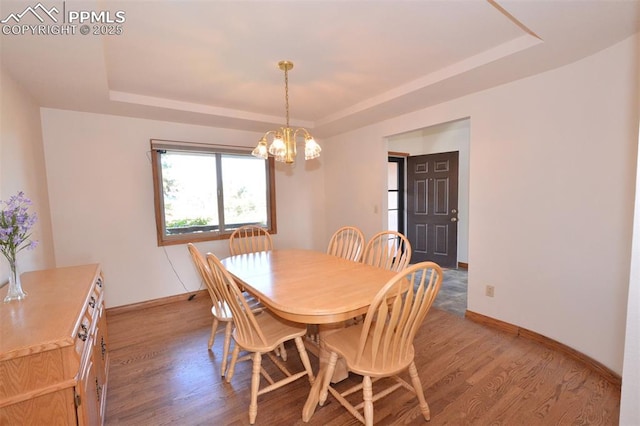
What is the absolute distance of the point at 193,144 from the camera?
11.6 feet

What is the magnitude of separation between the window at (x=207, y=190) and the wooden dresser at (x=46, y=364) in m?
2.22

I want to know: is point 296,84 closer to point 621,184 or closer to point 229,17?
point 229,17

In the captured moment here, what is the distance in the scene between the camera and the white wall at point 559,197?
1922 mm

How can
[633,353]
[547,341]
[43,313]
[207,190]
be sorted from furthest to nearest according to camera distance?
[207,190]
[547,341]
[43,313]
[633,353]

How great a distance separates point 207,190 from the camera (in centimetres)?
377

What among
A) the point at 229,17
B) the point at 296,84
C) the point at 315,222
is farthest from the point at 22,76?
the point at 315,222

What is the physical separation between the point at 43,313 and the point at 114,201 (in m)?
2.29

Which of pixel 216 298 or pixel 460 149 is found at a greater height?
pixel 460 149

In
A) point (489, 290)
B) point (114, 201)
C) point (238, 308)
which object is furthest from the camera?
point (114, 201)

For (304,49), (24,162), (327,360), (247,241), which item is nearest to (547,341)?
(327,360)

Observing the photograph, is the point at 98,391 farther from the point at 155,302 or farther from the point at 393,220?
the point at 393,220

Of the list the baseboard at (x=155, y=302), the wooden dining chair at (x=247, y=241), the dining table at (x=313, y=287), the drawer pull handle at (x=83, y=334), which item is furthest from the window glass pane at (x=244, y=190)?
the drawer pull handle at (x=83, y=334)

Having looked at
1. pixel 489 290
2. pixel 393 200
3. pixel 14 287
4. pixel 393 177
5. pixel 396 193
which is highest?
pixel 393 177

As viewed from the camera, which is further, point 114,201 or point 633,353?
point 114,201
